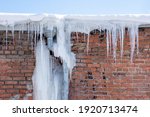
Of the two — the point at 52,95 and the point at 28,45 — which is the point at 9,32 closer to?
the point at 28,45

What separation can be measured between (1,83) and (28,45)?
74 cm

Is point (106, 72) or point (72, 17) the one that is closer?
point (72, 17)

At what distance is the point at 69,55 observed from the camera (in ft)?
18.7

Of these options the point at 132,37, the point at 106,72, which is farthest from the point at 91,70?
the point at 132,37

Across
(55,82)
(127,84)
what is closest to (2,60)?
(55,82)

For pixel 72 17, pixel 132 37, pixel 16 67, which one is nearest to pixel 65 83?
pixel 16 67

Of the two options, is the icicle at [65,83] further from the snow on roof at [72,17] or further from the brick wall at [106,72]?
the snow on roof at [72,17]

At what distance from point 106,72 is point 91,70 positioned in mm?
245

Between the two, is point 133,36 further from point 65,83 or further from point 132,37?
point 65,83

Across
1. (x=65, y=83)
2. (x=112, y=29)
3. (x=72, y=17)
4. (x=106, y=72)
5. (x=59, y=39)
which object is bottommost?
(x=65, y=83)

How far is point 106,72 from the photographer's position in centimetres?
575

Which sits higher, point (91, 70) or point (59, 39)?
point (59, 39)

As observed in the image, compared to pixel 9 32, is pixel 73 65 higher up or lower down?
lower down

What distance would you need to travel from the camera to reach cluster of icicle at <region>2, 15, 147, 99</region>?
5.59 m
